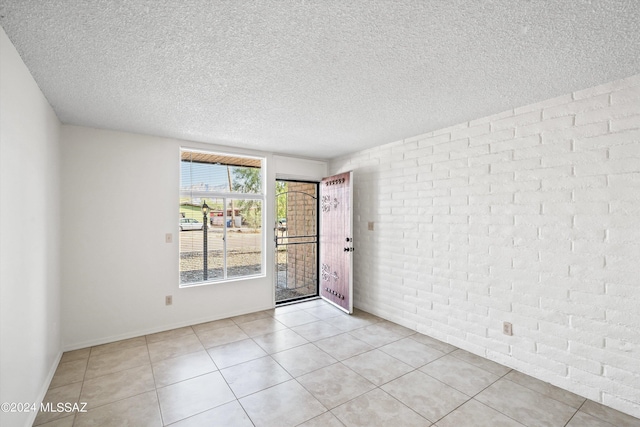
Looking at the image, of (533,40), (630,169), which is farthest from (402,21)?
(630,169)

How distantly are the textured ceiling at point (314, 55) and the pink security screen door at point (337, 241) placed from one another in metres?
1.60

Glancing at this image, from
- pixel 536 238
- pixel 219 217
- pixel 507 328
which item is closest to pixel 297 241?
pixel 219 217

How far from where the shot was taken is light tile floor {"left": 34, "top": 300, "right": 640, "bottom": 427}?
201cm

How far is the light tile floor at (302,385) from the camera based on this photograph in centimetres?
201

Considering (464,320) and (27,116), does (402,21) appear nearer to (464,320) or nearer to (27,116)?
(27,116)

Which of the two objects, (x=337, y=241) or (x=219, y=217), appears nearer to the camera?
(x=219, y=217)

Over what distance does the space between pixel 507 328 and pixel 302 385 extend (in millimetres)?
1941

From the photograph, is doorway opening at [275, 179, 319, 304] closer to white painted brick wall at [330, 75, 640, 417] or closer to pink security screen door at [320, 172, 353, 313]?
pink security screen door at [320, 172, 353, 313]

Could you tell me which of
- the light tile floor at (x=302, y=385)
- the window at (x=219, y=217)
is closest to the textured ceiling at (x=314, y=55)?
the window at (x=219, y=217)

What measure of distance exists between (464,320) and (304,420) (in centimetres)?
196

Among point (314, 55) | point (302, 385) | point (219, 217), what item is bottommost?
point (302, 385)

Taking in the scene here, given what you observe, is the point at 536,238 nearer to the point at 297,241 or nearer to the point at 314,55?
the point at 314,55

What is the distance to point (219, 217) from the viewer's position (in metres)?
4.05

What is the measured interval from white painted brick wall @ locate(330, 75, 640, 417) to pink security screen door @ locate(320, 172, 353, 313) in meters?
0.72
